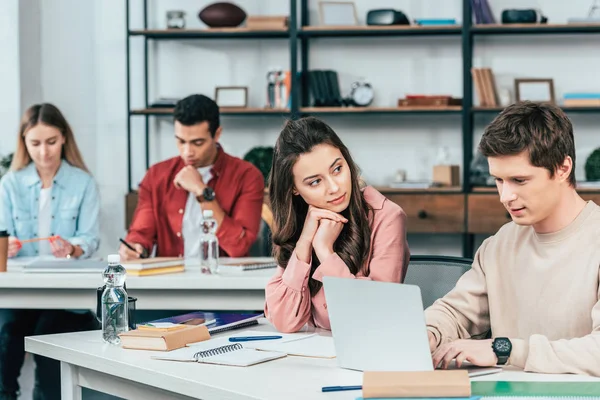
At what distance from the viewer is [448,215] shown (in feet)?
15.0

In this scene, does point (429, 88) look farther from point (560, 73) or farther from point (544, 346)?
point (544, 346)

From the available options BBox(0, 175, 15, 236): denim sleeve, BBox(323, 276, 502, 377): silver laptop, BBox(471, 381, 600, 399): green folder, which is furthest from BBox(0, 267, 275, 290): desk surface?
BBox(471, 381, 600, 399): green folder

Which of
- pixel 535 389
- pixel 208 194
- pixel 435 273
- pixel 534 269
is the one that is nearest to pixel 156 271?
pixel 208 194

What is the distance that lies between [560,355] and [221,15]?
359 cm

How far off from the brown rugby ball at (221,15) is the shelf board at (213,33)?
41mm

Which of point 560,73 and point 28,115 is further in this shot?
point 560,73

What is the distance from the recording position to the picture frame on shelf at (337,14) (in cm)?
479

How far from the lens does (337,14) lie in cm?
479

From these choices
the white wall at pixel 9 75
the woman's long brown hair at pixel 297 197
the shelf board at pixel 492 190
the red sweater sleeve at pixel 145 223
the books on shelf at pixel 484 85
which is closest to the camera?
the woman's long brown hair at pixel 297 197

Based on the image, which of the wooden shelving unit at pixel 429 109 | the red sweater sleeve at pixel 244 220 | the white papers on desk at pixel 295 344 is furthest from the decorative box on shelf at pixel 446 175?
the white papers on desk at pixel 295 344

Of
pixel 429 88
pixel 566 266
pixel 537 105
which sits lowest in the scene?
pixel 566 266

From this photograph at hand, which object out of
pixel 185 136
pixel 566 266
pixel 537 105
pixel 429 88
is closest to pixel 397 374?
pixel 566 266

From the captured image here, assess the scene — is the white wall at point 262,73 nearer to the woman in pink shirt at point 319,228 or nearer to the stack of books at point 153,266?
the stack of books at point 153,266

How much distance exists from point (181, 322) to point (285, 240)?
1.09ft
